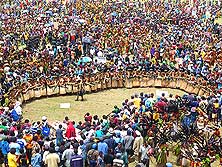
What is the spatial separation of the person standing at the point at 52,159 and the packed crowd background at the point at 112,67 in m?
0.03

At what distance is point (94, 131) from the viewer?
16.5 meters

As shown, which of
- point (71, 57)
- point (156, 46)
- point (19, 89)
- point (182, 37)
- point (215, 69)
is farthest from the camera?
point (182, 37)

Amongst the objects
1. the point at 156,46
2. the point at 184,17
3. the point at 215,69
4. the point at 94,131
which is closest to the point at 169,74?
the point at 215,69

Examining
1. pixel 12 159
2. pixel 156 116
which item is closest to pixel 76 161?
pixel 12 159

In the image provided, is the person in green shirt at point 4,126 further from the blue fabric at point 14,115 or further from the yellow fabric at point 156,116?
the yellow fabric at point 156,116

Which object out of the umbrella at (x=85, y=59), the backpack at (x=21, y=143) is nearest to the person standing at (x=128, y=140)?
the backpack at (x=21, y=143)

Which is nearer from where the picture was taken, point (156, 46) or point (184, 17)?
point (156, 46)

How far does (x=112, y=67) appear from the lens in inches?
1069

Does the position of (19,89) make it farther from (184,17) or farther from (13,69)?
(184,17)

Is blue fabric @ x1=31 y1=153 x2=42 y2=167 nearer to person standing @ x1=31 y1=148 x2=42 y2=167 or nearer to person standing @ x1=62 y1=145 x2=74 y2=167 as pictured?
person standing @ x1=31 y1=148 x2=42 y2=167

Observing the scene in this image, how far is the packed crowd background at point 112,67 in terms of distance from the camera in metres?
15.4

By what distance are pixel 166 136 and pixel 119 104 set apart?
7.26 meters

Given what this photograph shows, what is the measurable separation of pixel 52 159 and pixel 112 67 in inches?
528

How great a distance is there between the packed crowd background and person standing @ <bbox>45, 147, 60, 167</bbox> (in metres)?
0.03
